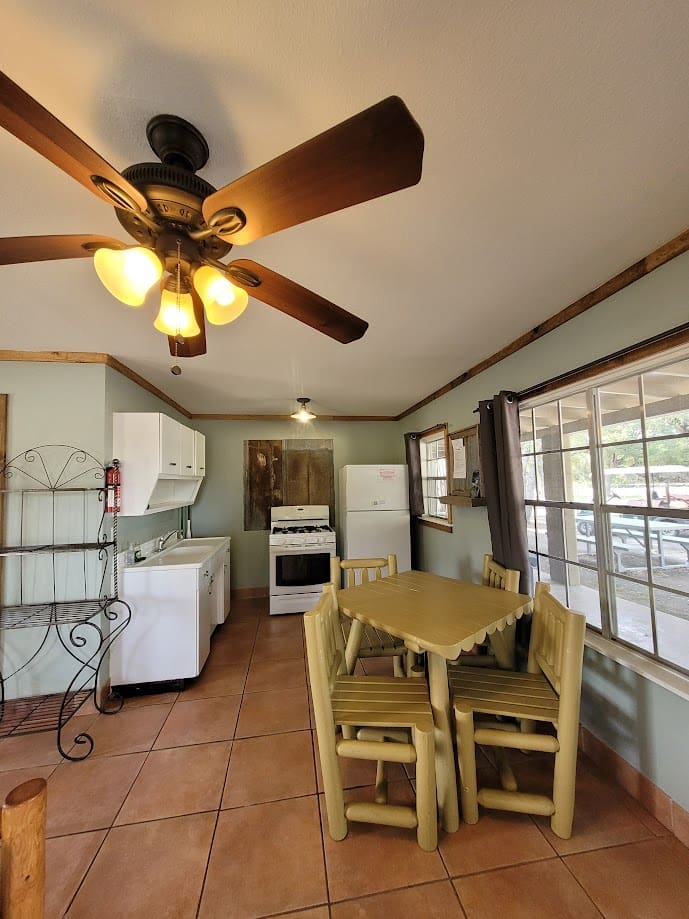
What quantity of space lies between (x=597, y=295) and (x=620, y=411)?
585mm

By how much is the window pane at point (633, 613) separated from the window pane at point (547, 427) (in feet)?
2.75

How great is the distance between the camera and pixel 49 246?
980 mm

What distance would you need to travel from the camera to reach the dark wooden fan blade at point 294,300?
3.63ft

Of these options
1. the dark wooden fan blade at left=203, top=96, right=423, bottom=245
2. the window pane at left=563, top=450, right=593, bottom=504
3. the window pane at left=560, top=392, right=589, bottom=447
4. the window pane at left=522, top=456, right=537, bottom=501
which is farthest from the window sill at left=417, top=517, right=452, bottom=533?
the dark wooden fan blade at left=203, top=96, right=423, bottom=245

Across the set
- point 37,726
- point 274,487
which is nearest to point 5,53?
point 37,726

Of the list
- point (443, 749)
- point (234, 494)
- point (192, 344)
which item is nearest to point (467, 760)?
point (443, 749)

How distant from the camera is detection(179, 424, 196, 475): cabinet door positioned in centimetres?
328

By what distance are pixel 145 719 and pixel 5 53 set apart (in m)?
2.97

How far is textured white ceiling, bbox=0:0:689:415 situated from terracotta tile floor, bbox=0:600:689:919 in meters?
2.34

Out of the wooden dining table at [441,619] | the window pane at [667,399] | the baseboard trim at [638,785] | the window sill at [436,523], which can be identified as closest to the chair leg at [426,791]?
the wooden dining table at [441,619]

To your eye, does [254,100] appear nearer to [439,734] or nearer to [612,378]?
[612,378]

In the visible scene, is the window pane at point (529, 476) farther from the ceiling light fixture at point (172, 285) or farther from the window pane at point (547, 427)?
the ceiling light fixture at point (172, 285)

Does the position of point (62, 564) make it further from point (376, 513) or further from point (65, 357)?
point (376, 513)

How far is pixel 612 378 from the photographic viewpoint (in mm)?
1885
